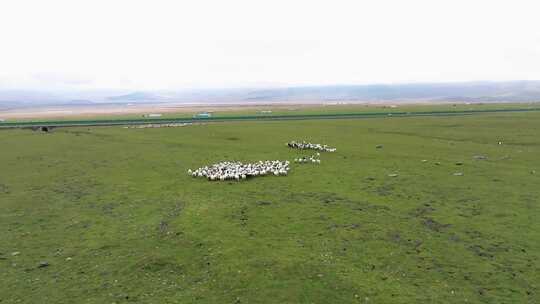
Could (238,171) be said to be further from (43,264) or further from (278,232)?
(43,264)

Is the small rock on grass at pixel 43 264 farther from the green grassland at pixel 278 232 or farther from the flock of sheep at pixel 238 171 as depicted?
the flock of sheep at pixel 238 171

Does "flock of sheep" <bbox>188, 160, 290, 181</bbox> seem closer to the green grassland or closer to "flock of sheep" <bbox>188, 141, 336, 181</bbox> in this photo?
"flock of sheep" <bbox>188, 141, 336, 181</bbox>

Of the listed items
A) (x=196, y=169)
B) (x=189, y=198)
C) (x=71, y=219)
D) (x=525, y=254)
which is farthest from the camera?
(x=196, y=169)

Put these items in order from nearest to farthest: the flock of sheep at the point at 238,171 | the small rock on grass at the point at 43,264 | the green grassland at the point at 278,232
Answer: the green grassland at the point at 278,232 → the small rock on grass at the point at 43,264 → the flock of sheep at the point at 238,171

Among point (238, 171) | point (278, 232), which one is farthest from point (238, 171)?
point (278, 232)

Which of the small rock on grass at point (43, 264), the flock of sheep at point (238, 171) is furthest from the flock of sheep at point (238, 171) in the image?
the small rock on grass at point (43, 264)

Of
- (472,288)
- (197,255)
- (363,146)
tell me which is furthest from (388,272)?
(363,146)

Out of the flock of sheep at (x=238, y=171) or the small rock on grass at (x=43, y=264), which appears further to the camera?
A: the flock of sheep at (x=238, y=171)

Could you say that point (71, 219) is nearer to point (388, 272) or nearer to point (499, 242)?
point (388, 272)
